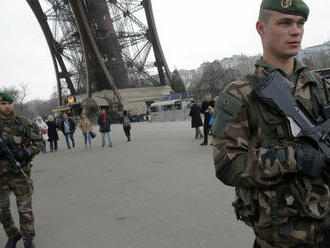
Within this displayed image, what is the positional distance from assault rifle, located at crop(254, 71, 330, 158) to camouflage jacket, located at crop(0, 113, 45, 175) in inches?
116

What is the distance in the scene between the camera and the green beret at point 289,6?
4.88ft

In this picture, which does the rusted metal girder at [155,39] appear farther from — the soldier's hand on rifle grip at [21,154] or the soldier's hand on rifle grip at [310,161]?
the soldier's hand on rifle grip at [310,161]

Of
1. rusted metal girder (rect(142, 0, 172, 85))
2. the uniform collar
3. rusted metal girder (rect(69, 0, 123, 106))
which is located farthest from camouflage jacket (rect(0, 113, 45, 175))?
rusted metal girder (rect(142, 0, 172, 85))

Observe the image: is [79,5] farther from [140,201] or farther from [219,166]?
[219,166]

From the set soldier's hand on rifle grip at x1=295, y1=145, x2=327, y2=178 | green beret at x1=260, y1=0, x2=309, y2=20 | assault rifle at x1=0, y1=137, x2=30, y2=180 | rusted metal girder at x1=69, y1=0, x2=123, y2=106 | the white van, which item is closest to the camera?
soldier's hand on rifle grip at x1=295, y1=145, x2=327, y2=178

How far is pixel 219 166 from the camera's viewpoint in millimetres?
1517

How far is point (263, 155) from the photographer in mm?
1420

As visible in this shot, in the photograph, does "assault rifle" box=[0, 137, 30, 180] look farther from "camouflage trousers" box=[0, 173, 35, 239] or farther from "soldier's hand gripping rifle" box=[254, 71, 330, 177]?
"soldier's hand gripping rifle" box=[254, 71, 330, 177]

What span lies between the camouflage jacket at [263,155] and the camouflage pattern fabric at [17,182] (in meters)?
2.73

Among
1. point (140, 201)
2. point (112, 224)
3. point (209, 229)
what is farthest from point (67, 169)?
point (209, 229)

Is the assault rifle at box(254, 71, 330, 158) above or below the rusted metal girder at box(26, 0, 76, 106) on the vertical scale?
below

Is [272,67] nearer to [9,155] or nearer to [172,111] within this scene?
[9,155]

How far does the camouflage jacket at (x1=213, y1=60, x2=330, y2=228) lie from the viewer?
55.2 inches

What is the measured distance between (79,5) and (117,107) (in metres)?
14.4
